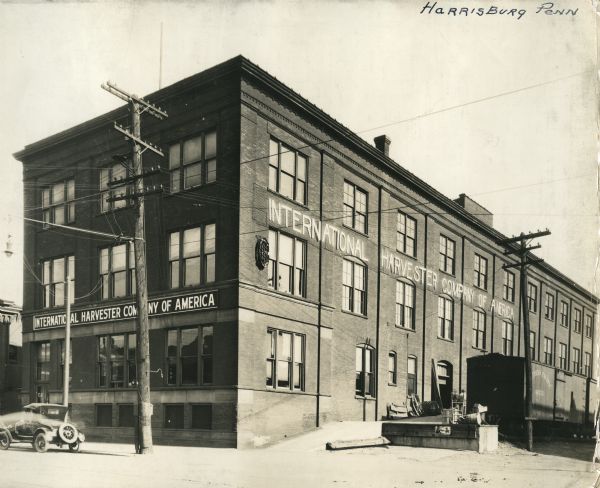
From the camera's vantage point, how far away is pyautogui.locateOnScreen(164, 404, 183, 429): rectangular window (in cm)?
2189

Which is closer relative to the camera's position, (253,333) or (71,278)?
(253,333)

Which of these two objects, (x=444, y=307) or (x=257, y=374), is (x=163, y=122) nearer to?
(x=257, y=374)

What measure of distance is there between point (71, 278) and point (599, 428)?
74.8ft

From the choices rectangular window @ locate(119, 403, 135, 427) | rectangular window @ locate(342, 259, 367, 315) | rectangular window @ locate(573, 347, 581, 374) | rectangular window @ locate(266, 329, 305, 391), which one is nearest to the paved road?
rectangular window @ locate(266, 329, 305, 391)

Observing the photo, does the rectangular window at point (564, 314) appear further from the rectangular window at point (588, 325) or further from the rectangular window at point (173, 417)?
the rectangular window at point (173, 417)

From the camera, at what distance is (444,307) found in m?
35.7

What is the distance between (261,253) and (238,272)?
1.31m

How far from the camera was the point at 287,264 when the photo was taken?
23.7 metres

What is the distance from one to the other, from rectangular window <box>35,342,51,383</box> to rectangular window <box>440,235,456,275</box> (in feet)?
69.1

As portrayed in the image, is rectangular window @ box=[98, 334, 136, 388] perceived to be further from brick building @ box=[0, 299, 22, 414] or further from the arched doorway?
the arched doorway

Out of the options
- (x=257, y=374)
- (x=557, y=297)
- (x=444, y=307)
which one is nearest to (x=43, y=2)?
(x=257, y=374)

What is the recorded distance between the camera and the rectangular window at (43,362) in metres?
27.7

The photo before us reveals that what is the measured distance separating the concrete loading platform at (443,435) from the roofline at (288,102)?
5.26 m

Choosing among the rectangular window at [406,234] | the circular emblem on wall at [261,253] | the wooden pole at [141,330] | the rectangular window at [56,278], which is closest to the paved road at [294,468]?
the wooden pole at [141,330]
